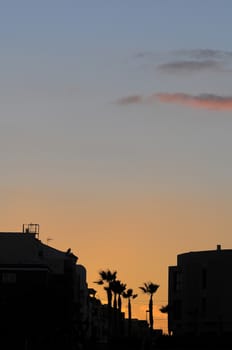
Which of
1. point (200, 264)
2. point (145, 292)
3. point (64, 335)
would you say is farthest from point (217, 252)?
point (64, 335)

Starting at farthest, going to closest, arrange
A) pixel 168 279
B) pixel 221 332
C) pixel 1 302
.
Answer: pixel 168 279 → pixel 221 332 → pixel 1 302

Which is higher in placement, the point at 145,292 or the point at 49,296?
the point at 145,292

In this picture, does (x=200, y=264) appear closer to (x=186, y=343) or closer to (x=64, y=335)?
(x=186, y=343)

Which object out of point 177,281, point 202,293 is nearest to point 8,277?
point 202,293

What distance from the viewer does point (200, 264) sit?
142 meters

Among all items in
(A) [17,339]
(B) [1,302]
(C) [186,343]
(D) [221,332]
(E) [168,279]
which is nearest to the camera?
(A) [17,339]

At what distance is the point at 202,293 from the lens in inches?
5551

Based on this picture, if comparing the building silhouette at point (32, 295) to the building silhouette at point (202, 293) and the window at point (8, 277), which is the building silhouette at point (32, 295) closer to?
the window at point (8, 277)

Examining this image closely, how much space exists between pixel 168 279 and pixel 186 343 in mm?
39596

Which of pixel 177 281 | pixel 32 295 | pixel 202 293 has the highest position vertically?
pixel 177 281

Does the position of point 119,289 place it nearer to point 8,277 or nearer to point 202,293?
point 202,293

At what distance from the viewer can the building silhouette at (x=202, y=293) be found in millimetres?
137875

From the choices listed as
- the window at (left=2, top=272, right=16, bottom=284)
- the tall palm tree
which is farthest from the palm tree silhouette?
the window at (left=2, top=272, right=16, bottom=284)

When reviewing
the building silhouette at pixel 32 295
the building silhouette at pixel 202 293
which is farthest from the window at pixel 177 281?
the building silhouette at pixel 32 295
